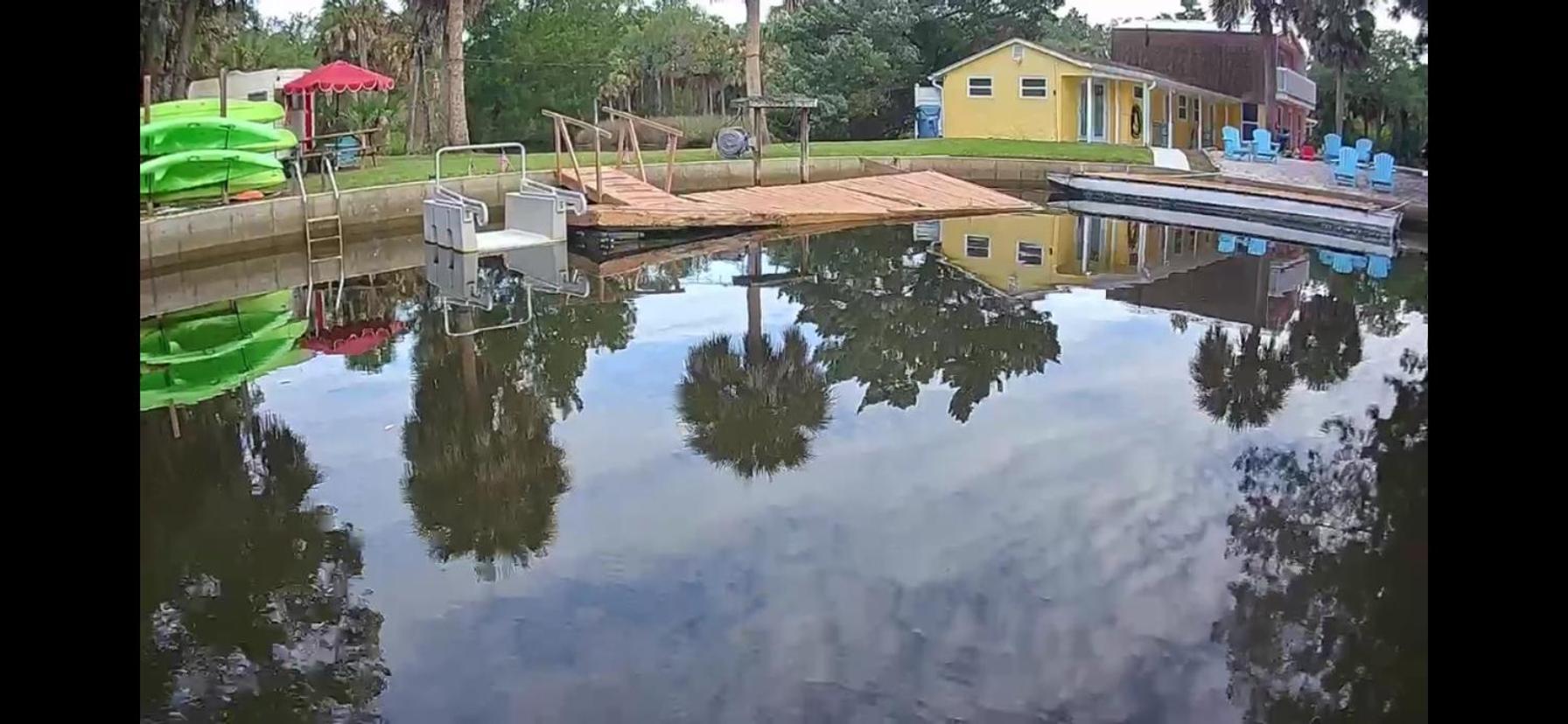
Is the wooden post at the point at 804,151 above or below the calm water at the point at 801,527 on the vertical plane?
above

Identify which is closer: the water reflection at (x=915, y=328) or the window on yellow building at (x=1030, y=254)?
the water reflection at (x=915, y=328)

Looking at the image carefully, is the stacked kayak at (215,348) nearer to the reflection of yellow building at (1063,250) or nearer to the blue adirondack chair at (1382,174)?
the reflection of yellow building at (1063,250)

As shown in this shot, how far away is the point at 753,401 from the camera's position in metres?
6.41

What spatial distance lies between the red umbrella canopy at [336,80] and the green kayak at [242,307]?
686 centimetres

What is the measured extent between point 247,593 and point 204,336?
458 cm

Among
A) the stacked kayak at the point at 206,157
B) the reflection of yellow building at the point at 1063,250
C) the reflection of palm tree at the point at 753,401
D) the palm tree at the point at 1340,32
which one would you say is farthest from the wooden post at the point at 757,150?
the reflection of palm tree at the point at 753,401

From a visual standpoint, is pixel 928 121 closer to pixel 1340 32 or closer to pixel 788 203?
pixel 1340 32

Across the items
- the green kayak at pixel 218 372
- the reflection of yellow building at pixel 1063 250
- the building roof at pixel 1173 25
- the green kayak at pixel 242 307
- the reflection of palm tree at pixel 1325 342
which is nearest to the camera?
the green kayak at pixel 218 372

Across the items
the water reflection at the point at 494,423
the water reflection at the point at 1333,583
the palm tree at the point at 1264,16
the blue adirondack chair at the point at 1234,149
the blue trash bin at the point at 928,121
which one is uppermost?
the palm tree at the point at 1264,16

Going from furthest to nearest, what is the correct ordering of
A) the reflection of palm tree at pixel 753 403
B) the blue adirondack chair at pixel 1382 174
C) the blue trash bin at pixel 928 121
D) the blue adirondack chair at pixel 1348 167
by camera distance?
the blue trash bin at pixel 928 121
the blue adirondack chair at pixel 1348 167
the blue adirondack chair at pixel 1382 174
the reflection of palm tree at pixel 753 403

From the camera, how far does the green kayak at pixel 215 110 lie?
1324 centimetres
